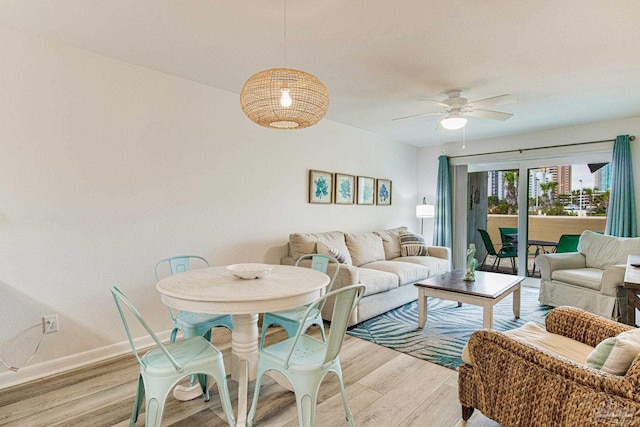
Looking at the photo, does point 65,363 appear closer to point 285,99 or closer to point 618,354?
point 285,99

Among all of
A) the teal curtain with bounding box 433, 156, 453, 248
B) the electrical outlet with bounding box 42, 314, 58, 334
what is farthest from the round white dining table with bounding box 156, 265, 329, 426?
the teal curtain with bounding box 433, 156, 453, 248

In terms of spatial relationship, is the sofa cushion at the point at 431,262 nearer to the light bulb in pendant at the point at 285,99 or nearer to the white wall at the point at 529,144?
the white wall at the point at 529,144

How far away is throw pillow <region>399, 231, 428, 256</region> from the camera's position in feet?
16.6

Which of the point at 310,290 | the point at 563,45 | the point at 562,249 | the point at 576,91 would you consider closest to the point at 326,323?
the point at 310,290

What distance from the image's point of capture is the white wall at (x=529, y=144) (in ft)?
Result: 14.4

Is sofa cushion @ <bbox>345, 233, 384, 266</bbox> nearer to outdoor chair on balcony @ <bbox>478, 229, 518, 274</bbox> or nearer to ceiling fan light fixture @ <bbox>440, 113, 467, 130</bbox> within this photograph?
ceiling fan light fixture @ <bbox>440, 113, 467, 130</bbox>

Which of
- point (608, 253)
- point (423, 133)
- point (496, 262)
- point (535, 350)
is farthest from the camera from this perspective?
point (496, 262)

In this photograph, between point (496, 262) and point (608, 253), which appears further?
point (496, 262)

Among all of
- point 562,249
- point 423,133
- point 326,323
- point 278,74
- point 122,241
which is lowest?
point 326,323

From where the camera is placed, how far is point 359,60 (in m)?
2.75

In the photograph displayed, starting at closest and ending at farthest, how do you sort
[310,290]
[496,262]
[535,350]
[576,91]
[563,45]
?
[535,350]
[310,290]
[563,45]
[576,91]
[496,262]

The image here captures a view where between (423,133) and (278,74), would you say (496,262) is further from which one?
(278,74)

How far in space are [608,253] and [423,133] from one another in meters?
2.80

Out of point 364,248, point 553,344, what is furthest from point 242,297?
point 364,248
